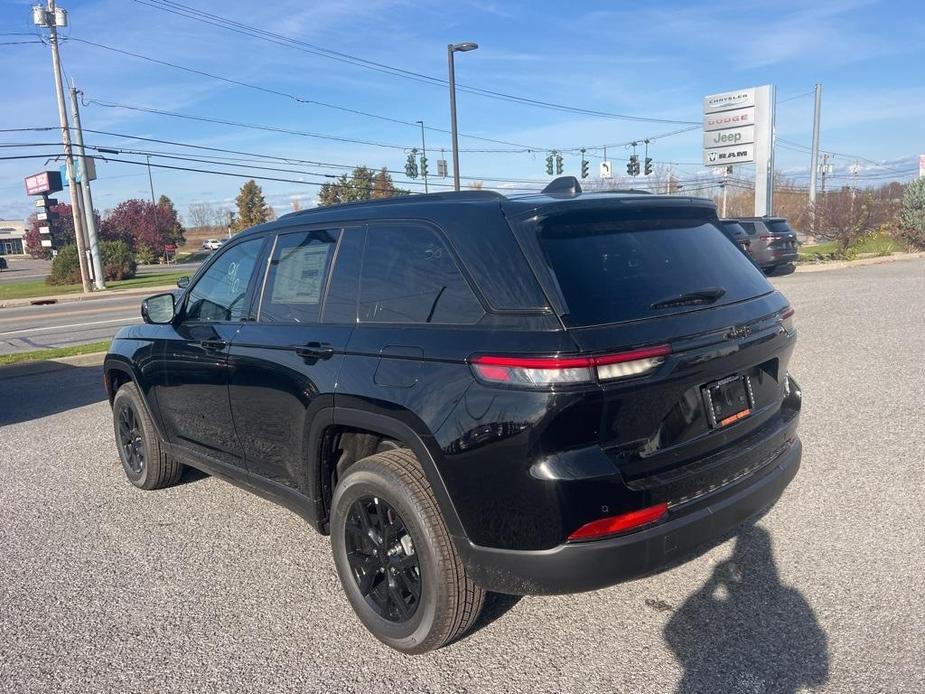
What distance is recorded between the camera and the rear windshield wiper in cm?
287

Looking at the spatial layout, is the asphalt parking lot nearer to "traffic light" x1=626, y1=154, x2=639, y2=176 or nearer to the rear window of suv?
the rear window of suv

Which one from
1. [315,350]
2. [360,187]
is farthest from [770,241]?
[360,187]

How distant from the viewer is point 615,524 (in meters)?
2.60

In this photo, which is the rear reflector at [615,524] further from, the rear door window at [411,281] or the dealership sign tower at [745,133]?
the dealership sign tower at [745,133]

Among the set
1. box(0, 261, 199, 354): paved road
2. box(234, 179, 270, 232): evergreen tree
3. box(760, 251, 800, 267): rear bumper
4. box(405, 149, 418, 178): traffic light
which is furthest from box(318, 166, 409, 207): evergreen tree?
box(760, 251, 800, 267): rear bumper

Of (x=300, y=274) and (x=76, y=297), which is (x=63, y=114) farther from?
(x=300, y=274)

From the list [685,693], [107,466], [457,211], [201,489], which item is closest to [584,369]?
[457,211]

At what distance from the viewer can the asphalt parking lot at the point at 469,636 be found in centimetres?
285

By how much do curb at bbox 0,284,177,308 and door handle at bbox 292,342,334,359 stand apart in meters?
26.6

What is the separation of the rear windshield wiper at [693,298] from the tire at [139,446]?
11.4 feet

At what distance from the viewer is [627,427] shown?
2609 mm

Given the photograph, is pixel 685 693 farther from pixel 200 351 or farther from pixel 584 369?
pixel 200 351

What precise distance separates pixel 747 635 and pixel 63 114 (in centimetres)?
3545

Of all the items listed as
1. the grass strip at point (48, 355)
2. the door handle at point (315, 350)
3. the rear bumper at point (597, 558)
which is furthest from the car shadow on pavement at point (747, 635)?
the grass strip at point (48, 355)
